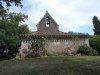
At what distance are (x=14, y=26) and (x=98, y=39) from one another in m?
13.9

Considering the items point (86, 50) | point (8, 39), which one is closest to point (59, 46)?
point (86, 50)

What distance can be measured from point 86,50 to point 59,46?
342 centimetres

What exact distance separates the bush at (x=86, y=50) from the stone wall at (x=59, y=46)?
0.81m

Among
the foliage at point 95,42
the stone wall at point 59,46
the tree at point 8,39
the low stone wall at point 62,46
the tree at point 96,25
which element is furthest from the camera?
the tree at point 96,25

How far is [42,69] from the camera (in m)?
15.0

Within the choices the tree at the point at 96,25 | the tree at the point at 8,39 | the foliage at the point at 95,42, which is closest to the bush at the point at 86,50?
the foliage at the point at 95,42

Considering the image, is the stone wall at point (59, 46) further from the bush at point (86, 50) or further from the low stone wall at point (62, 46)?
the bush at point (86, 50)

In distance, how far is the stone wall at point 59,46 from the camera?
3241 centimetres

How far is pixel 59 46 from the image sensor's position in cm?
3344

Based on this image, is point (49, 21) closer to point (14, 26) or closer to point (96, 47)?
point (14, 26)

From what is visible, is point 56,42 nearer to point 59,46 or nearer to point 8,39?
point 59,46

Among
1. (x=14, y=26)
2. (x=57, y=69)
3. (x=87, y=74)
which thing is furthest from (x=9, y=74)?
(x=14, y=26)

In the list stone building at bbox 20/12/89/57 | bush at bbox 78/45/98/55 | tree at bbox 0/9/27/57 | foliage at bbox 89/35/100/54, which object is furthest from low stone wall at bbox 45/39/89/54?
tree at bbox 0/9/27/57

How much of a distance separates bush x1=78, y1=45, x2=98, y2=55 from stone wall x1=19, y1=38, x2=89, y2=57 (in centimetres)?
81
